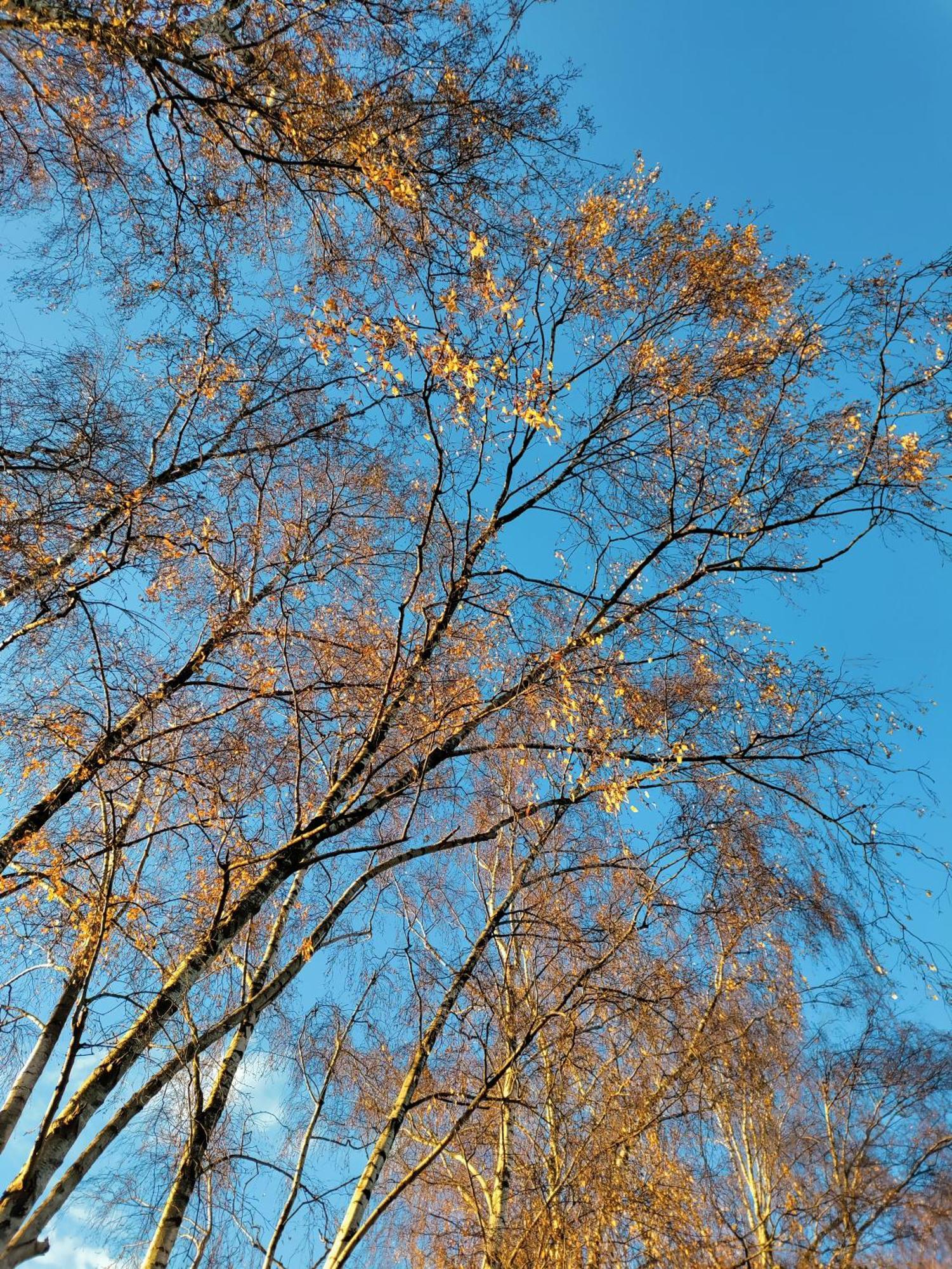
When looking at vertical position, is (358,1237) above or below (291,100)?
below

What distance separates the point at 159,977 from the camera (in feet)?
14.4

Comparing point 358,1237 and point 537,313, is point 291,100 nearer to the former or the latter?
point 537,313

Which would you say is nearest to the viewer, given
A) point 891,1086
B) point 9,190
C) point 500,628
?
point 9,190

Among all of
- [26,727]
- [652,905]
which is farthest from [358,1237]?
[26,727]

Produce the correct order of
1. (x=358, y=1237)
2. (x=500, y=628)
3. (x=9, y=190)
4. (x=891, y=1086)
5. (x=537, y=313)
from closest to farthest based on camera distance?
(x=358, y=1237)
(x=537, y=313)
(x=9, y=190)
(x=500, y=628)
(x=891, y=1086)

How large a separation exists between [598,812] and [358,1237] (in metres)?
3.23

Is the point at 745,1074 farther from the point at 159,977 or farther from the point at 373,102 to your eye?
the point at 373,102

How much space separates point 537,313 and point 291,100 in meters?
2.11

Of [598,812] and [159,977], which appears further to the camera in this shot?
[598,812]

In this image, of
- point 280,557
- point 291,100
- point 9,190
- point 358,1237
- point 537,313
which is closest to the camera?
point 358,1237

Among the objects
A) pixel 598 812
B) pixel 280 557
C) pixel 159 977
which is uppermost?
pixel 280 557

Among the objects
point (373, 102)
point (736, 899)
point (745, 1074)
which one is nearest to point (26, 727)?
point (373, 102)

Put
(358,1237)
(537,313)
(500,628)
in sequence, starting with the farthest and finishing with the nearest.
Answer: (500,628) → (537,313) → (358,1237)

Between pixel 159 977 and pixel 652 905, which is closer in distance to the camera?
pixel 159 977
